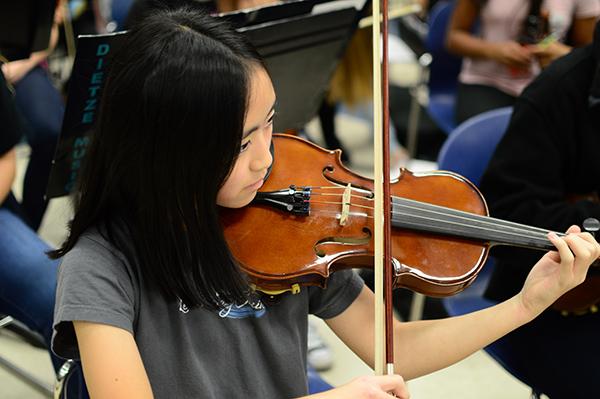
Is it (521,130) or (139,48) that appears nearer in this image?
(139,48)

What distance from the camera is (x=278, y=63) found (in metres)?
1.34

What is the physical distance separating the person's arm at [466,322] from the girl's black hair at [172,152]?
0.70ft

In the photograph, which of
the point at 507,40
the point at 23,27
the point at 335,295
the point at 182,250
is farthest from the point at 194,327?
the point at 507,40

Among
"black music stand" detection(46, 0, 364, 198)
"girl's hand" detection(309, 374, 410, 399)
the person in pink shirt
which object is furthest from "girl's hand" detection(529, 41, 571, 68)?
"girl's hand" detection(309, 374, 410, 399)

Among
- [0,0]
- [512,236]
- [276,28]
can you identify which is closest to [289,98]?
[276,28]

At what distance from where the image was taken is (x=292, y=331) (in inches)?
38.0

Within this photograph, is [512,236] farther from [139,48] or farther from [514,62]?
[514,62]

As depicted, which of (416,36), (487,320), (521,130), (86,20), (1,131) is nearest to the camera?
(487,320)

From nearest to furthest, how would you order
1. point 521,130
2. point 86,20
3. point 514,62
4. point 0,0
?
point 521,130 < point 0,0 < point 514,62 < point 86,20

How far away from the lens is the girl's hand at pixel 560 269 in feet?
2.90

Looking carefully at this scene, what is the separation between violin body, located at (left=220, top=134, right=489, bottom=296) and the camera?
3.05 ft

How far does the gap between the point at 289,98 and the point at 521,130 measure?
44 cm

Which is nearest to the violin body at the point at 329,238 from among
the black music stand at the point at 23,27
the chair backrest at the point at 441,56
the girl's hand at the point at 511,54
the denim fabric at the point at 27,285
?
the denim fabric at the point at 27,285

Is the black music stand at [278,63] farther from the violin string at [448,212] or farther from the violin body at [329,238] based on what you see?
the violin string at [448,212]
